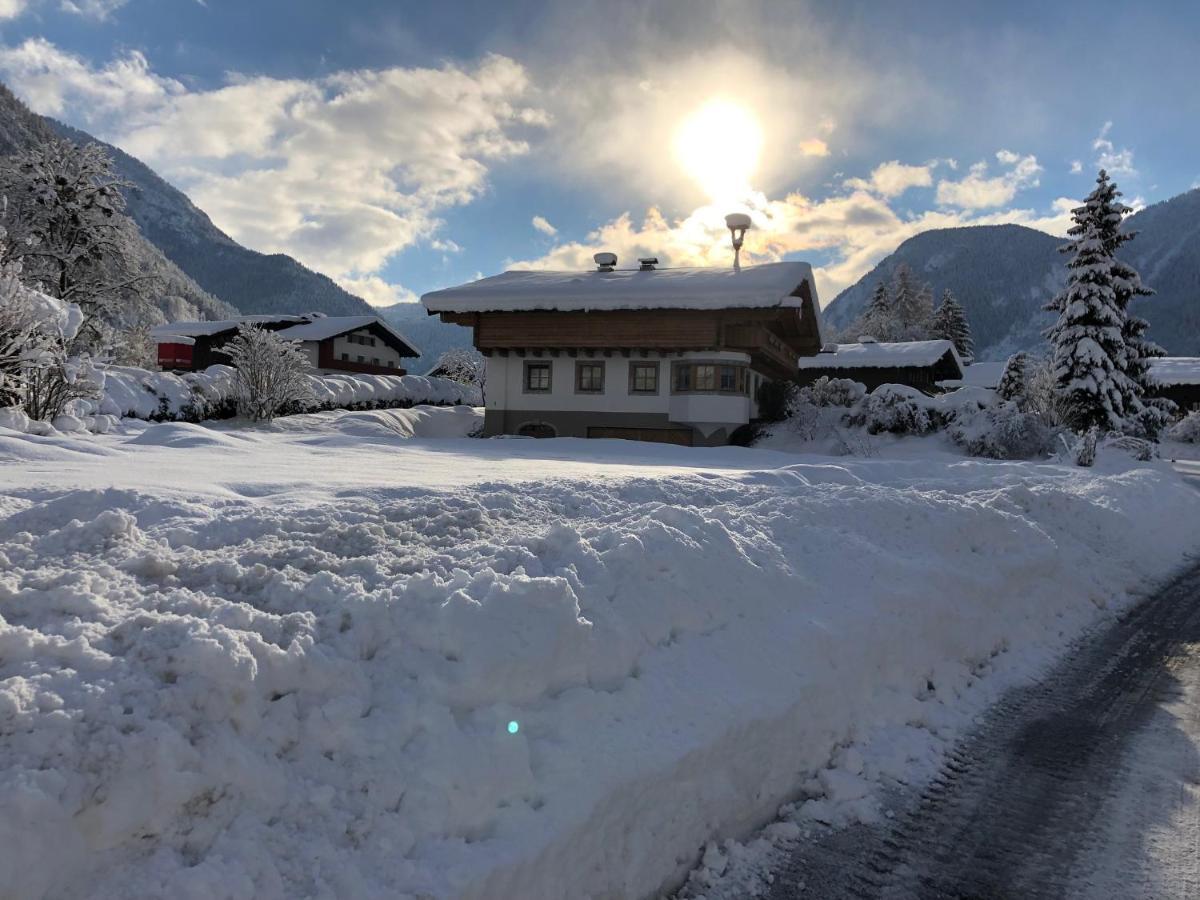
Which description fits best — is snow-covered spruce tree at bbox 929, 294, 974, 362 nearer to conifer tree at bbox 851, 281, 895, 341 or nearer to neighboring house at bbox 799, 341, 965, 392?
conifer tree at bbox 851, 281, 895, 341

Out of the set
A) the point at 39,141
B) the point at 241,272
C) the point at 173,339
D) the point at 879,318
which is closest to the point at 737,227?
the point at 173,339

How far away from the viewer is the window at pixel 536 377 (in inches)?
970

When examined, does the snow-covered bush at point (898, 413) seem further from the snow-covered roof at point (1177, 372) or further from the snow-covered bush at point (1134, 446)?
the snow-covered roof at point (1177, 372)

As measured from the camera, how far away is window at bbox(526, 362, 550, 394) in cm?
2464

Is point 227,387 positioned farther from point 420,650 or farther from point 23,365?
point 420,650

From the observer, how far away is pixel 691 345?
22297 millimetres

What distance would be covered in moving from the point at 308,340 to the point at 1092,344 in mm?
40637

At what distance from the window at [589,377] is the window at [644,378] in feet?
3.41

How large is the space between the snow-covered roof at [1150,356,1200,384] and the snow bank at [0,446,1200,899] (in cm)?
5518

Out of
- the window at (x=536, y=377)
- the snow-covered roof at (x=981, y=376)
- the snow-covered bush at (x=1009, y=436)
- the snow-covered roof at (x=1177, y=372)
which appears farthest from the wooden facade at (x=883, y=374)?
the window at (x=536, y=377)

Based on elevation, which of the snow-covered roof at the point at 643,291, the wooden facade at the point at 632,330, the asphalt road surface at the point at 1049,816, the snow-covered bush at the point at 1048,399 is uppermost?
the snow-covered roof at the point at 643,291

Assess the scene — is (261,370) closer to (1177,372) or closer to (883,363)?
(883,363)

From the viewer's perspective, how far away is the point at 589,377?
24.3m

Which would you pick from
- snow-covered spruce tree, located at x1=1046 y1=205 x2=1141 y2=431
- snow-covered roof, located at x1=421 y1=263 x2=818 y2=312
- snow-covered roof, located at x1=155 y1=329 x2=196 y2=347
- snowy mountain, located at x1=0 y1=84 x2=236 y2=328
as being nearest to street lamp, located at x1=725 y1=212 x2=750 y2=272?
snow-covered roof, located at x1=421 y1=263 x2=818 y2=312
